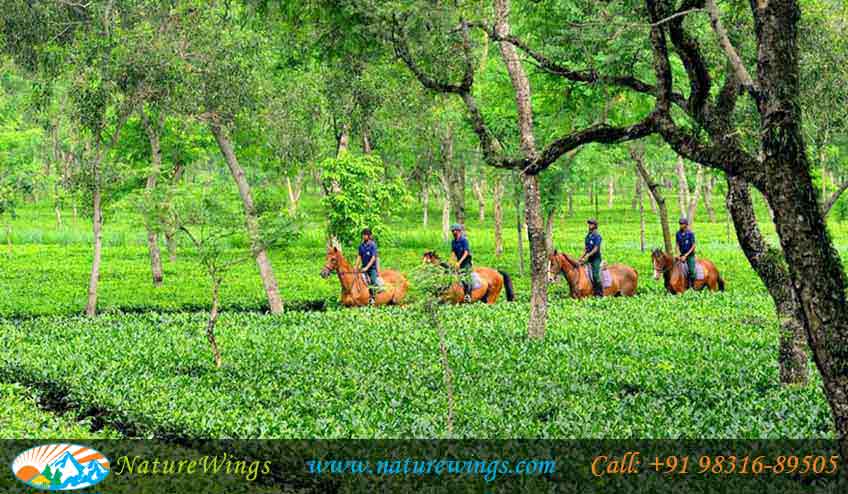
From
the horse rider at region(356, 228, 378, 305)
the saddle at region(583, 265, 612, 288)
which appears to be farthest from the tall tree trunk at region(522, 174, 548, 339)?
the saddle at region(583, 265, 612, 288)

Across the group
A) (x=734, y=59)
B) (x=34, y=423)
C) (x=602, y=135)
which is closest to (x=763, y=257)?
(x=602, y=135)

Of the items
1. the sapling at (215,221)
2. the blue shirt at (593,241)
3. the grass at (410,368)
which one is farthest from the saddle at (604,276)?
the sapling at (215,221)

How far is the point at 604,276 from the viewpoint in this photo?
26.7 metres

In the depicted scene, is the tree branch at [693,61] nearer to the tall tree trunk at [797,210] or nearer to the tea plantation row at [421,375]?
the tall tree trunk at [797,210]

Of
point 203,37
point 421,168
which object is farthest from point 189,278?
point 421,168

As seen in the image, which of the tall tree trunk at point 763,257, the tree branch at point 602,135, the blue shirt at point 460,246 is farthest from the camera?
the blue shirt at point 460,246

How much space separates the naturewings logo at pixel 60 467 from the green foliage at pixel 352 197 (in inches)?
895

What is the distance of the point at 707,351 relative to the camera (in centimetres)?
1617

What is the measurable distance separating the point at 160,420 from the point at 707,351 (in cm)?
961

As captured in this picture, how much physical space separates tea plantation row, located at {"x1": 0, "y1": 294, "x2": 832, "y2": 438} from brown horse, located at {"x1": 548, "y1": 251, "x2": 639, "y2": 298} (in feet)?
13.8

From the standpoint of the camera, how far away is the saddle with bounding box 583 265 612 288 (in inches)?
1043

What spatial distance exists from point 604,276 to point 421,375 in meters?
13.8

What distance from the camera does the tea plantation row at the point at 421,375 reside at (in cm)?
1112

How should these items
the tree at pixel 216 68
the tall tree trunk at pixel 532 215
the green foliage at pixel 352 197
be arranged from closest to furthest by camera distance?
the tall tree trunk at pixel 532 215, the tree at pixel 216 68, the green foliage at pixel 352 197
